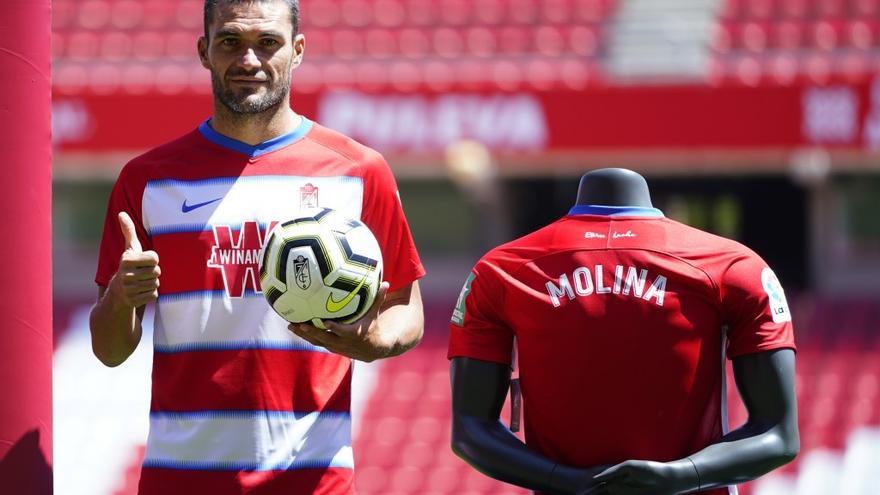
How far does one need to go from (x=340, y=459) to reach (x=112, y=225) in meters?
0.70

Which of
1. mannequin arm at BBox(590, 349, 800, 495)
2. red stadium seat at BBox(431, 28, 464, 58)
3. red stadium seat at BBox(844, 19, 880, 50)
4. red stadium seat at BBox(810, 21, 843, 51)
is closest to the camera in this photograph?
mannequin arm at BBox(590, 349, 800, 495)

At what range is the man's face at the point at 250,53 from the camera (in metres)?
2.78

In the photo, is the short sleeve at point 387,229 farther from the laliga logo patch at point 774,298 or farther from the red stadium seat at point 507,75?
the red stadium seat at point 507,75

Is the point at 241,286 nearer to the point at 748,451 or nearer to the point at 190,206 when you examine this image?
the point at 190,206

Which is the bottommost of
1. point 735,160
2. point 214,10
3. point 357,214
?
point 735,160

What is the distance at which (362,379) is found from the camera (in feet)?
33.9

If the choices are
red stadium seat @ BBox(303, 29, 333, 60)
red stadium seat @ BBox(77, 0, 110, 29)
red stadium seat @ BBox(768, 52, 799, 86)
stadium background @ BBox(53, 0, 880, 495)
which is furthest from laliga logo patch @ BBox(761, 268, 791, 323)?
red stadium seat @ BBox(77, 0, 110, 29)

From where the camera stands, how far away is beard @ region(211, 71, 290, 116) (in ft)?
9.18

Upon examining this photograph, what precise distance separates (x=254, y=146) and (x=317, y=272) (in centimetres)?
44

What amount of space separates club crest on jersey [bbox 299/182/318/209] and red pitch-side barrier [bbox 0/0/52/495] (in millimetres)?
550

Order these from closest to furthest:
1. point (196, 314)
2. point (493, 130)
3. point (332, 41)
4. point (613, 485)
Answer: point (613, 485) < point (196, 314) < point (493, 130) < point (332, 41)

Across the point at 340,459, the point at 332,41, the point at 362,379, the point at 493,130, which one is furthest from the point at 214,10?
the point at 332,41

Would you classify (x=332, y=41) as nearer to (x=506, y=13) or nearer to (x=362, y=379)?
(x=506, y=13)

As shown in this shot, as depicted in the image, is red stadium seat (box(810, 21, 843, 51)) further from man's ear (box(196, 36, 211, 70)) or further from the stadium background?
man's ear (box(196, 36, 211, 70))
